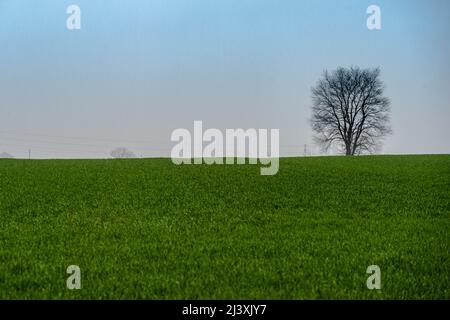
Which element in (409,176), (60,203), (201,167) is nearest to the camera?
(60,203)

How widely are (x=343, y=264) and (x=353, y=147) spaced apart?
69.7 metres

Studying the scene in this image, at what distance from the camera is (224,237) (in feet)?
45.3

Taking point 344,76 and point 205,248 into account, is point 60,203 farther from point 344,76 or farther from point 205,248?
point 344,76

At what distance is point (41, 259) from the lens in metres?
11.4

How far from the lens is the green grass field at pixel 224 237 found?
359 inches

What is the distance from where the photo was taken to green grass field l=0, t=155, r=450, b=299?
912cm

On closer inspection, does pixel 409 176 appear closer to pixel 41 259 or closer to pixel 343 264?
pixel 343 264

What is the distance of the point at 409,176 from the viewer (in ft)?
99.8

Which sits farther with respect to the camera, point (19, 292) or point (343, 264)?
point (343, 264)

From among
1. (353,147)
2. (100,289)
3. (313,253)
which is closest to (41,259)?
(100,289)

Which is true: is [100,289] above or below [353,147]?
below
